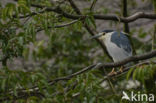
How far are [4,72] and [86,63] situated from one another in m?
1.72

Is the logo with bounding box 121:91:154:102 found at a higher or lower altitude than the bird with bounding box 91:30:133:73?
higher

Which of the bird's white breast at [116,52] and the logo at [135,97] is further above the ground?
the logo at [135,97]

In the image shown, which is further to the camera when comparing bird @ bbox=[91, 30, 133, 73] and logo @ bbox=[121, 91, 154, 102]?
bird @ bbox=[91, 30, 133, 73]

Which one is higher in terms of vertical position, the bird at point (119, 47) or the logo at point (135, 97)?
the logo at point (135, 97)

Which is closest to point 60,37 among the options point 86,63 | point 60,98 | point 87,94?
point 86,63

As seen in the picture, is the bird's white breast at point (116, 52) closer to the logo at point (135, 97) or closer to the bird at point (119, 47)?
the bird at point (119, 47)

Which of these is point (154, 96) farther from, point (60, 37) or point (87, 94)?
point (60, 37)

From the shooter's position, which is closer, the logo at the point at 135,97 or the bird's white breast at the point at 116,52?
the logo at the point at 135,97

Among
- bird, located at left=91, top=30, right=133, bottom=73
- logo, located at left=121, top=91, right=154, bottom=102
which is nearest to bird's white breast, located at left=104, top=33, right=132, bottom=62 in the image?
bird, located at left=91, top=30, right=133, bottom=73

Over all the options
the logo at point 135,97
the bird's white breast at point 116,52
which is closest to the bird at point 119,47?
the bird's white breast at point 116,52

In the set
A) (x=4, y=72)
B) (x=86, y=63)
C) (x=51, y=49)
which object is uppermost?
(x=4, y=72)

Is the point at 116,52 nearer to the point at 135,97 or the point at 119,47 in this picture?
the point at 119,47

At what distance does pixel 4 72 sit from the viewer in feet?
5.10

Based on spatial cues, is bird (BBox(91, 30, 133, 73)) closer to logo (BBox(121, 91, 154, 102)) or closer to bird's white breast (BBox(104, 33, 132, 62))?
bird's white breast (BBox(104, 33, 132, 62))
